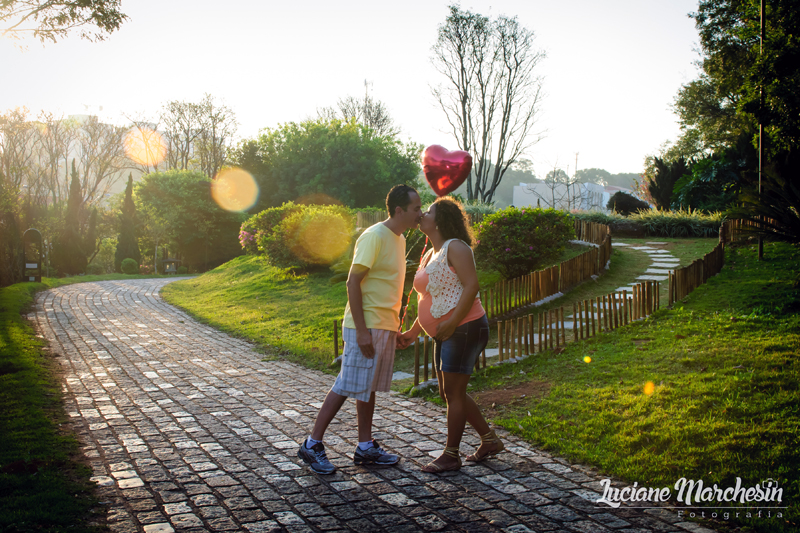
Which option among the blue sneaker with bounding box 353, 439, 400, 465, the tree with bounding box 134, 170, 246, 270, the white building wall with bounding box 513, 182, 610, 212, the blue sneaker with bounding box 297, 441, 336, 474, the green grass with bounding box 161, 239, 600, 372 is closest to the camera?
the blue sneaker with bounding box 297, 441, 336, 474

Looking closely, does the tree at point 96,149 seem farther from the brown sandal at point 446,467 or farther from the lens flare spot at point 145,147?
the brown sandal at point 446,467

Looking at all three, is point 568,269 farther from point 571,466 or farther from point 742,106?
point 571,466

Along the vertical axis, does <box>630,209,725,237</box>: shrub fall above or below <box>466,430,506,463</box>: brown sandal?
above

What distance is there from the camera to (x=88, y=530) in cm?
282

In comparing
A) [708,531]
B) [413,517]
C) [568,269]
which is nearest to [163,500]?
[413,517]

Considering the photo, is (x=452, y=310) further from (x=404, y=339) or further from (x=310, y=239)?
(x=310, y=239)

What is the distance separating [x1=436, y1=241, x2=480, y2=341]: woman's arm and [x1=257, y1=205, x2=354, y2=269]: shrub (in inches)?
495

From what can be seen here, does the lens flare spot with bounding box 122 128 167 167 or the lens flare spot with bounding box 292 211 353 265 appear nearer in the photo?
the lens flare spot with bounding box 292 211 353 265

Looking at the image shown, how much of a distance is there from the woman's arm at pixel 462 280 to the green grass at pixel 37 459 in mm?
2284

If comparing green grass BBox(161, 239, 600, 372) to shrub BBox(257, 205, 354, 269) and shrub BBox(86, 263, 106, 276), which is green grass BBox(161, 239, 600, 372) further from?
shrub BBox(86, 263, 106, 276)

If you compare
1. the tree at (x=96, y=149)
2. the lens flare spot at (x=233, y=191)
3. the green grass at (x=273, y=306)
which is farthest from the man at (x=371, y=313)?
the tree at (x=96, y=149)

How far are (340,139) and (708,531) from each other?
31636 millimetres

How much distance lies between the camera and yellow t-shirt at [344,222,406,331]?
3.47 metres

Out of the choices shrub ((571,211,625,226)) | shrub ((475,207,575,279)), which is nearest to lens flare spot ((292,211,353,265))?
shrub ((475,207,575,279))
